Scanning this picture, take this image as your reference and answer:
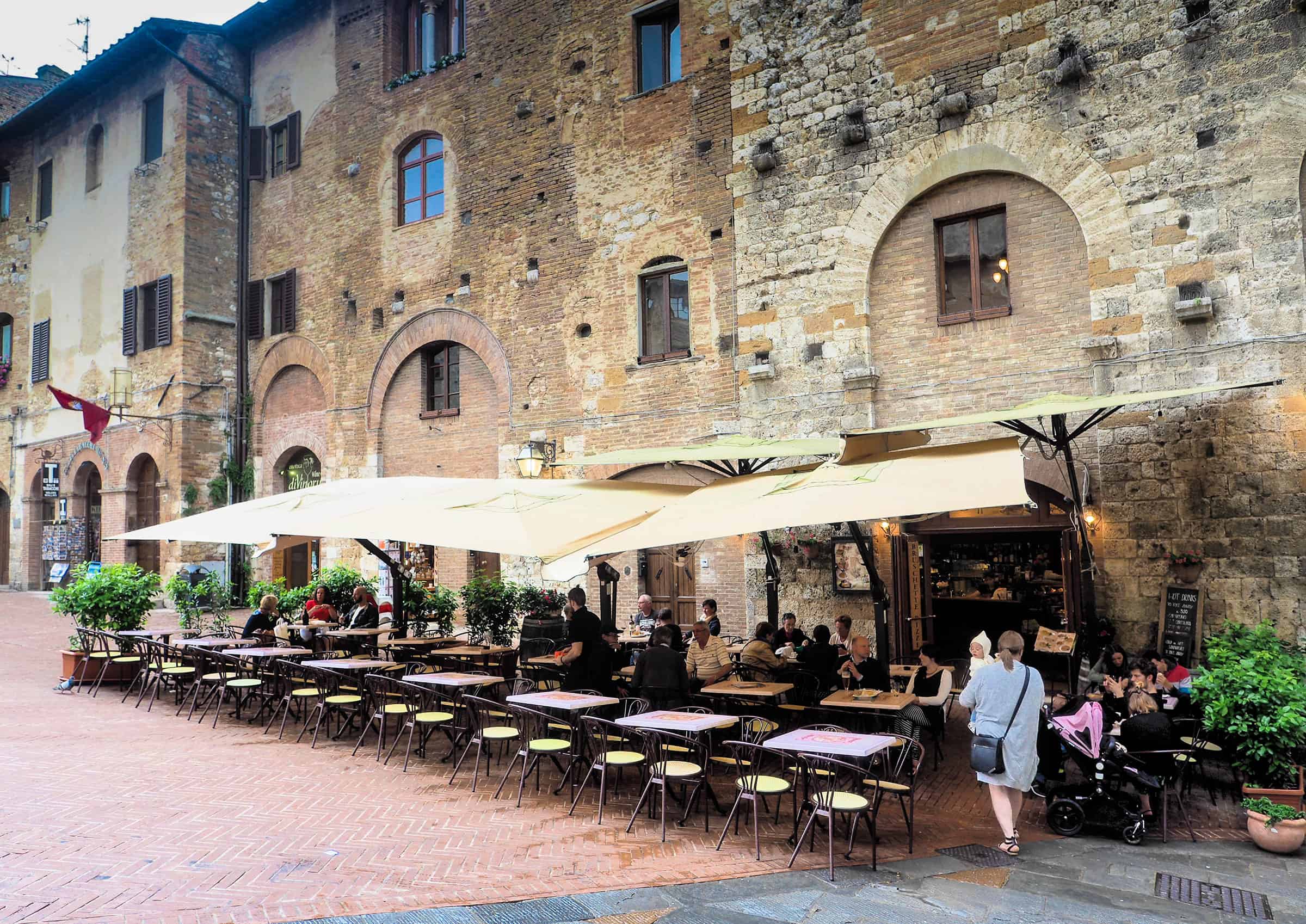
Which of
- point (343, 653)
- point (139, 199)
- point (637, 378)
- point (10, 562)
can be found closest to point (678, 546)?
point (637, 378)

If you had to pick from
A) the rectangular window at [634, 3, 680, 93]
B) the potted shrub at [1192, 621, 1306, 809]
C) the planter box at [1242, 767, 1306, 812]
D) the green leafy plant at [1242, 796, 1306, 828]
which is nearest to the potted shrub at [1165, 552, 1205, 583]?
the potted shrub at [1192, 621, 1306, 809]

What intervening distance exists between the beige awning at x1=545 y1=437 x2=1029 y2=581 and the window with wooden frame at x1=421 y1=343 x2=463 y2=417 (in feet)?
29.7

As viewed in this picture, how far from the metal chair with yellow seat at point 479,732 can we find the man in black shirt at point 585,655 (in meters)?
0.73

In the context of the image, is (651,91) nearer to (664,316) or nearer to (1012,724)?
(664,316)

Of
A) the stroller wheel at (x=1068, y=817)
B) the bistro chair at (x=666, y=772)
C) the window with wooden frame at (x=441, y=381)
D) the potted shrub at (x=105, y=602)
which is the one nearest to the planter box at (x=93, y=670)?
the potted shrub at (x=105, y=602)

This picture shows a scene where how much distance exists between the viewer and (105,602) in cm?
1139

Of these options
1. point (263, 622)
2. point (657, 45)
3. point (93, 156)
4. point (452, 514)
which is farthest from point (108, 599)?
point (93, 156)

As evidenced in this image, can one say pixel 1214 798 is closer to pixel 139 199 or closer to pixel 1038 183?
pixel 1038 183

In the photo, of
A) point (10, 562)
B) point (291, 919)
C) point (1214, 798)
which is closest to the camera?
point (291, 919)

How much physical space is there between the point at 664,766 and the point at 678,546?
7385 mm

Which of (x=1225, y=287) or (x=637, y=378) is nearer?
(x=1225, y=287)

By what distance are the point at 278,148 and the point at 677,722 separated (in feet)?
57.6

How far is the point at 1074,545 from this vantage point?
10234 millimetres

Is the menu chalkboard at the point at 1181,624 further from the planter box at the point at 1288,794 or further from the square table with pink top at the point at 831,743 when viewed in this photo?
Result: the square table with pink top at the point at 831,743
